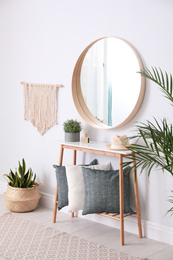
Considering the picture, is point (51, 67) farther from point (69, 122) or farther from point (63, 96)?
point (69, 122)

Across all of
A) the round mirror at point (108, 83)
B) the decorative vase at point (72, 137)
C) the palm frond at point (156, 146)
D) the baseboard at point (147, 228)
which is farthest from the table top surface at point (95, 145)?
the baseboard at point (147, 228)

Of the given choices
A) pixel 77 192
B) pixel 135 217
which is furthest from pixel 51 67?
pixel 135 217

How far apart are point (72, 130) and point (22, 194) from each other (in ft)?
2.94

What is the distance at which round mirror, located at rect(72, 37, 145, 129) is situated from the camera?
3281mm

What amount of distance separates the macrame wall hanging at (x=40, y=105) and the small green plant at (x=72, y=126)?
0.45 meters

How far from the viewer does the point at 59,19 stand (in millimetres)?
3885

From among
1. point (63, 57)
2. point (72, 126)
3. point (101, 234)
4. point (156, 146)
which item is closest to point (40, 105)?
point (63, 57)

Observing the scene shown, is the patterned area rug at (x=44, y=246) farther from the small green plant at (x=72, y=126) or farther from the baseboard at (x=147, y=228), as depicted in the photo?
the small green plant at (x=72, y=126)

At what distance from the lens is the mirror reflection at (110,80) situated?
10.8 feet

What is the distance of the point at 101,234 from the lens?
3363 millimetres

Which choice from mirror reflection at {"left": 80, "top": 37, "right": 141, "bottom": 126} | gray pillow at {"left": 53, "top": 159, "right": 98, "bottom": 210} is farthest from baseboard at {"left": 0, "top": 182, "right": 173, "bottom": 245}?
mirror reflection at {"left": 80, "top": 37, "right": 141, "bottom": 126}

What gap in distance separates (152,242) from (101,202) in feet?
1.70

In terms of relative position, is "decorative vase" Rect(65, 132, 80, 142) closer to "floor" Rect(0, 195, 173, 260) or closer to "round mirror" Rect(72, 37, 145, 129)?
"round mirror" Rect(72, 37, 145, 129)

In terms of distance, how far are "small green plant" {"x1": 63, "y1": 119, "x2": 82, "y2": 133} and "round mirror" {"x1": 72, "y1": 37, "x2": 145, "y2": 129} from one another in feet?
0.35
